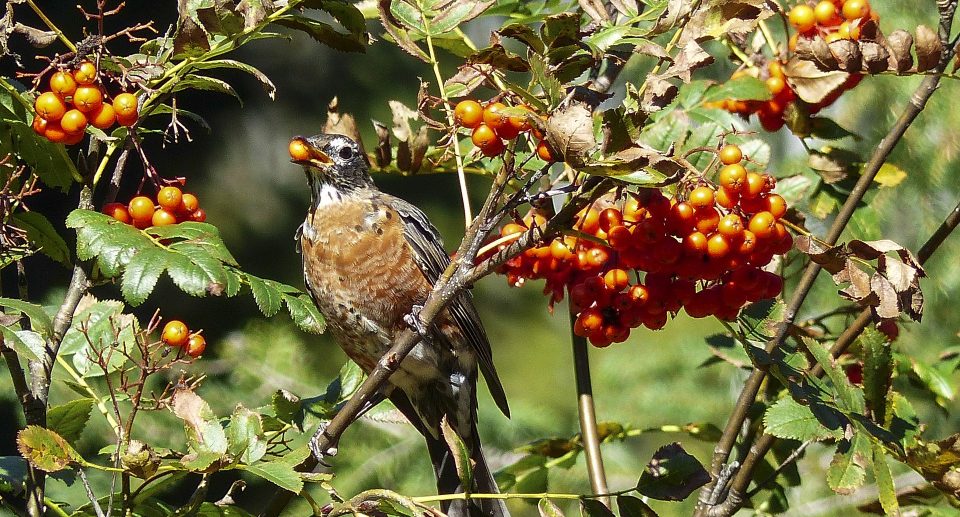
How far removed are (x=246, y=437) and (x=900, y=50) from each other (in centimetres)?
109

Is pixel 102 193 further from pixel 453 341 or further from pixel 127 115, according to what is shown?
pixel 127 115

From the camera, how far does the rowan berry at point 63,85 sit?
1370mm

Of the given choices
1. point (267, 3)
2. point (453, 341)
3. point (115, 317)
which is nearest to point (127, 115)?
point (267, 3)

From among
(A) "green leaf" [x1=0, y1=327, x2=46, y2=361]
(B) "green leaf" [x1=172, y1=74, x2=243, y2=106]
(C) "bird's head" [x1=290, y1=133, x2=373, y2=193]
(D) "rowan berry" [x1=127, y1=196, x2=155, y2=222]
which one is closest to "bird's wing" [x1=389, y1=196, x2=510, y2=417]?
(C) "bird's head" [x1=290, y1=133, x2=373, y2=193]

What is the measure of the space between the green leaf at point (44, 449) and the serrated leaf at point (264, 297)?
35 cm

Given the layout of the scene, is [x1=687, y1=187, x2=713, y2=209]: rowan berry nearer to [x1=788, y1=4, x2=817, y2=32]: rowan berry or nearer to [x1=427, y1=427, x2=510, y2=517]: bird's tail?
[x1=788, y1=4, x2=817, y2=32]: rowan berry

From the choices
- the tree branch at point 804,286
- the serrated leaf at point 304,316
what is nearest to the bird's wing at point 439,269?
the tree branch at point 804,286

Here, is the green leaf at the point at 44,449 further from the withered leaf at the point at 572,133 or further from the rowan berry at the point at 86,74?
the withered leaf at the point at 572,133

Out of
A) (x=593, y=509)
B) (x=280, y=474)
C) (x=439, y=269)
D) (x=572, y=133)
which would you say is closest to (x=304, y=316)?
(x=280, y=474)

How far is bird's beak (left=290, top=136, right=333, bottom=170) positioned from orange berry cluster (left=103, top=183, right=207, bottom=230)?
29.5 inches

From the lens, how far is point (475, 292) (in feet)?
13.9

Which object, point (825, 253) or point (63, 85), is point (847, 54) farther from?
point (63, 85)

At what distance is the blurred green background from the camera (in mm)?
2848

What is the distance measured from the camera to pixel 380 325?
8.09ft
